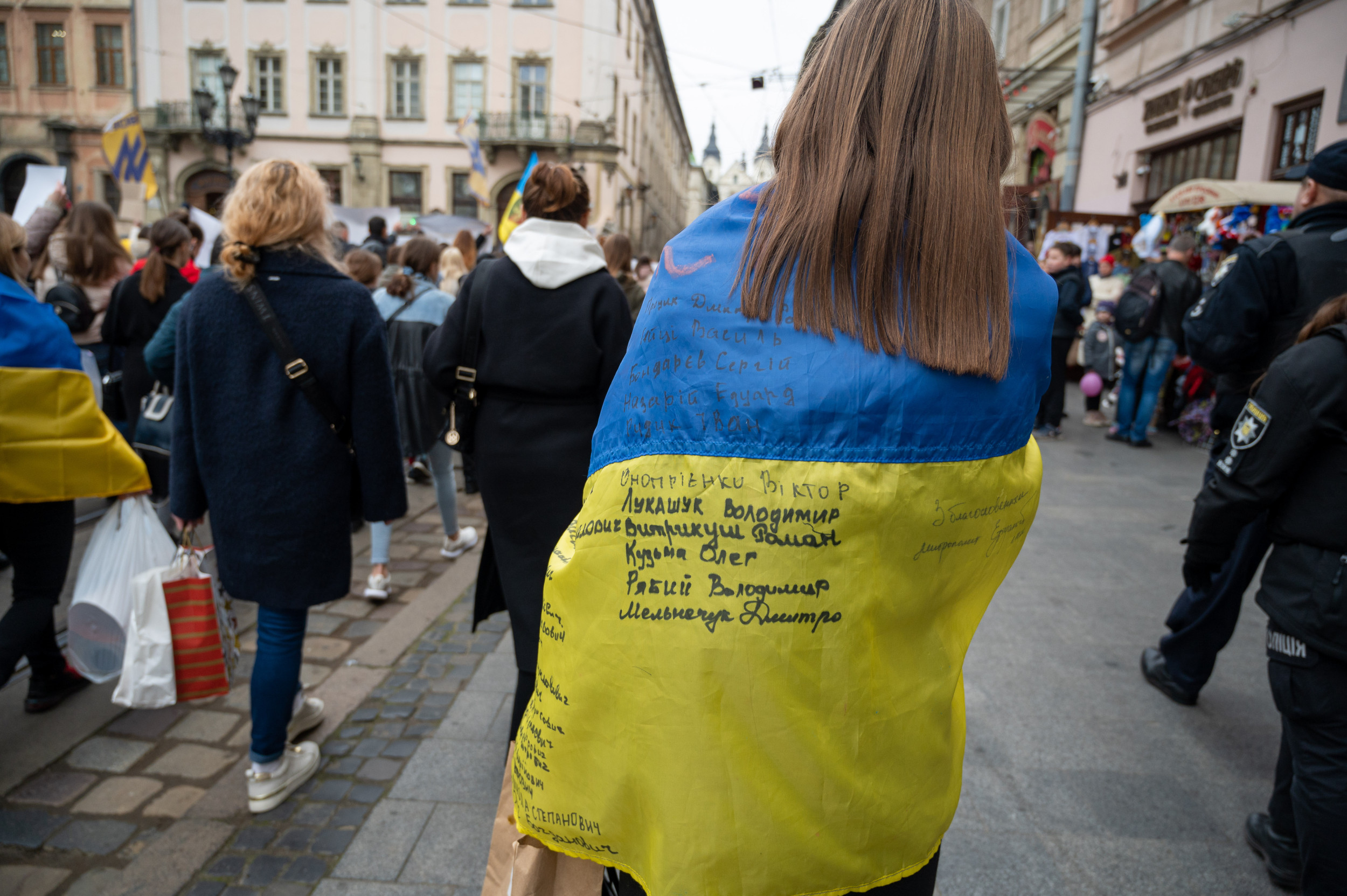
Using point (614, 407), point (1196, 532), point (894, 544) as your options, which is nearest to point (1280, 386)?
point (1196, 532)

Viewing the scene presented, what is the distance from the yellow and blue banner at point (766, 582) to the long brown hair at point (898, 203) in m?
0.04

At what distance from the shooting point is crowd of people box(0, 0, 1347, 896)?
1034 millimetres

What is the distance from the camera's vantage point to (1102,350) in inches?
367

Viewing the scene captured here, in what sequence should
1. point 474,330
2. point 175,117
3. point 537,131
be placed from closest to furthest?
point 474,330, point 175,117, point 537,131

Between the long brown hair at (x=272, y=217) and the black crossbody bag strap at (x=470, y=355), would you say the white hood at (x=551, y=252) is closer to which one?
the black crossbody bag strap at (x=470, y=355)

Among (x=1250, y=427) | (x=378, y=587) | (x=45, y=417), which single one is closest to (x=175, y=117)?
(x=378, y=587)

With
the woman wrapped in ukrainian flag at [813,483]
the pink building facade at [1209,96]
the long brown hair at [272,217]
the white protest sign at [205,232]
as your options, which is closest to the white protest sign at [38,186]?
the white protest sign at [205,232]

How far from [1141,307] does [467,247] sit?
21.9 ft

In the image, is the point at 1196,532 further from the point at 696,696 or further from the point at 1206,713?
the point at 696,696

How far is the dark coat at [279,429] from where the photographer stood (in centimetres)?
256

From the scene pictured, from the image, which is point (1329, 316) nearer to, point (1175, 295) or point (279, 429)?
point (279, 429)

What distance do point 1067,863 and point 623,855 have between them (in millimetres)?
1940

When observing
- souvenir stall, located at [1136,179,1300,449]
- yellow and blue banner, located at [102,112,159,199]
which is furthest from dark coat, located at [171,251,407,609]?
yellow and blue banner, located at [102,112,159,199]

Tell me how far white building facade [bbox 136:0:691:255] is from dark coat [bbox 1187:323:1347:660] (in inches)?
1251
